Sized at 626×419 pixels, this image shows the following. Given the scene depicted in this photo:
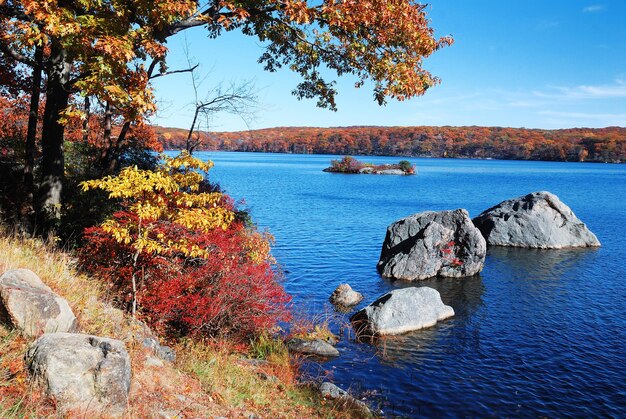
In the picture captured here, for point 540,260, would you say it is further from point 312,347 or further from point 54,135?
point 54,135

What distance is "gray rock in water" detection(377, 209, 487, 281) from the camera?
25.2m

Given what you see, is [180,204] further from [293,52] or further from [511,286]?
[511,286]

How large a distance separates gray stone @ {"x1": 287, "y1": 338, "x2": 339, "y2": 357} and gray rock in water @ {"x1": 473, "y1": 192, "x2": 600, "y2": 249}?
2273 cm

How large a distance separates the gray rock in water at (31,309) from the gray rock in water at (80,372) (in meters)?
0.66

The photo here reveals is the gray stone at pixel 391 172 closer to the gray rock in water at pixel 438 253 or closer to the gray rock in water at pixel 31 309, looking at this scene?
the gray rock in water at pixel 438 253

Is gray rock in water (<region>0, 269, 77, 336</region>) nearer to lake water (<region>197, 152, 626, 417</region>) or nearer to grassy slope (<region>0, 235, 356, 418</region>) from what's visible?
grassy slope (<region>0, 235, 356, 418</region>)

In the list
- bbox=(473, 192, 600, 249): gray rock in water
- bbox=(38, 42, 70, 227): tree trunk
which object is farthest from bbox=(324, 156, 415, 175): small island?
bbox=(38, 42, 70, 227): tree trunk

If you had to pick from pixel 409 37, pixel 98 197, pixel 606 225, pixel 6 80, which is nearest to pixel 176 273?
pixel 98 197

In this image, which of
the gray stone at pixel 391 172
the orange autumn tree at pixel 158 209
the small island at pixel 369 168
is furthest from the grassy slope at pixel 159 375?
the small island at pixel 369 168

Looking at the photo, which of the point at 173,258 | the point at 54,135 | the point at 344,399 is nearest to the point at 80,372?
the point at 173,258

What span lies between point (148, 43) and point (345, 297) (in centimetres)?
1340

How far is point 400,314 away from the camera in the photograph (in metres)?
17.5

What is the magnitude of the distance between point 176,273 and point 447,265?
1814 centimetres

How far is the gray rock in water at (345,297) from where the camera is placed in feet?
66.0
